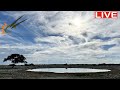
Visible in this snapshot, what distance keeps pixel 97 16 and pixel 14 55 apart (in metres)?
1.63

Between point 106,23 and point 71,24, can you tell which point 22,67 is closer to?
point 71,24

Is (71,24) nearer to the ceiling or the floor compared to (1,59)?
nearer to the ceiling

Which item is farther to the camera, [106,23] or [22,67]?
[22,67]

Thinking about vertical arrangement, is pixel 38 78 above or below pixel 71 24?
below

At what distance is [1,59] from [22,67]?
440mm

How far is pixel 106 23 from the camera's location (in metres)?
3.17

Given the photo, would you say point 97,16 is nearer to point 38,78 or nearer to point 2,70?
point 38,78

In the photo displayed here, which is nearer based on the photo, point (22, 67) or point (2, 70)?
point (2, 70)
